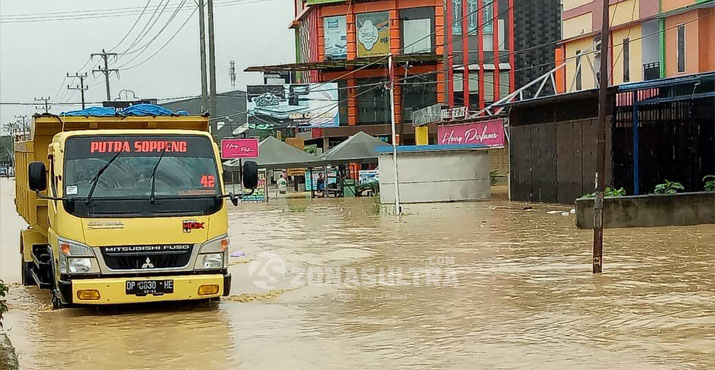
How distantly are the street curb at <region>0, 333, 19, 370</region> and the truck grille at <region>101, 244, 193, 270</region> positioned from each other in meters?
1.91

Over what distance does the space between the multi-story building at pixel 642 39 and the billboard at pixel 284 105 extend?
21554 mm

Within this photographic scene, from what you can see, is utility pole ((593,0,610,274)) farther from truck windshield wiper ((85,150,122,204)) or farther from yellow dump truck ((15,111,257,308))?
truck windshield wiper ((85,150,122,204))

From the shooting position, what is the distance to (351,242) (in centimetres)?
2128

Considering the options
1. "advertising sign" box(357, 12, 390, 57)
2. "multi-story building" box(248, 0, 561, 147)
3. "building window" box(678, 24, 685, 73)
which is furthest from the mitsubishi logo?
"advertising sign" box(357, 12, 390, 57)

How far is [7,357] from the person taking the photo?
27.0ft

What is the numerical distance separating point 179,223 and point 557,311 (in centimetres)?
483

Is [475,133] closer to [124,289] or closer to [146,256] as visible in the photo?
[146,256]

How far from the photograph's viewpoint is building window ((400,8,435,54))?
58.9 m

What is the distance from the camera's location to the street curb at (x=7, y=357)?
7881mm

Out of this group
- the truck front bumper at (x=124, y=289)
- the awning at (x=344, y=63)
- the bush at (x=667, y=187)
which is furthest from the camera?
the awning at (x=344, y=63)

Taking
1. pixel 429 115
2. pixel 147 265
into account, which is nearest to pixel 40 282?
pixel 147 265

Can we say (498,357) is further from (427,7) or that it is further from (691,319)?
(427,7)

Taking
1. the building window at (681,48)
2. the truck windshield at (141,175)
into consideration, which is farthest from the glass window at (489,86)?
the truck windshield at (141,175)

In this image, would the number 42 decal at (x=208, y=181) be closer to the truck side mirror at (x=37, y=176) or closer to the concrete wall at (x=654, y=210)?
the truck side mirror at (x=37, y=176)
